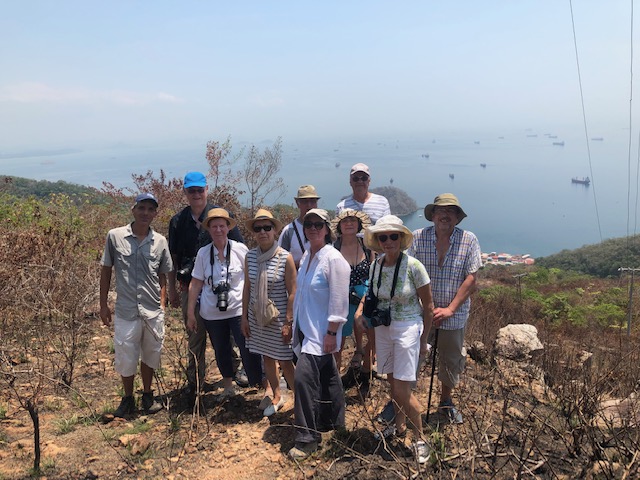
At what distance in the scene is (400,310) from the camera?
2.89 m

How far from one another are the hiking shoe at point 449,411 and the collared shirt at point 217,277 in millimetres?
1841

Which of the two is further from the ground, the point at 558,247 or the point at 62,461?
the point at 62,461

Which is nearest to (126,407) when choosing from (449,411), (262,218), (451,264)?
(262,218)

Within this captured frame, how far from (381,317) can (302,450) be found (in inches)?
42.5

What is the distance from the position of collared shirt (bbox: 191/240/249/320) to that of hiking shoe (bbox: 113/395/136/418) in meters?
0.92

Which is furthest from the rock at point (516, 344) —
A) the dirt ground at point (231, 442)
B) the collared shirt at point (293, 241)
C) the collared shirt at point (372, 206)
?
the collared shirt at point (293, 241)

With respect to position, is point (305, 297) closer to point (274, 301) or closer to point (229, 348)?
point (274, 301)

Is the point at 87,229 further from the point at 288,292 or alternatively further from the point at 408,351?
the point at 408,351

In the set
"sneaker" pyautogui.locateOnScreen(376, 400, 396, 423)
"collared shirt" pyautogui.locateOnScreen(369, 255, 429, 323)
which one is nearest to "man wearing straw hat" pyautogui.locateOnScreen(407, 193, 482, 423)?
"collared shirt" pyautogui.locateOnScreen(369, 255, 429, 323)

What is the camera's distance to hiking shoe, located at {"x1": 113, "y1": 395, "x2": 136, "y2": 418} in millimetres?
3572

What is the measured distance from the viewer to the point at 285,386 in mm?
3945

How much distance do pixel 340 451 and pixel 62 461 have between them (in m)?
1.91

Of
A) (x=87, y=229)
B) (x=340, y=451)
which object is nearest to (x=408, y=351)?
(x=340, y=451)

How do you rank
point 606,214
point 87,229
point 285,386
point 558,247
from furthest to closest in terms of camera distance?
1. point 606,214
2. point 558,247
3. point 87,229
4. point 285,386
